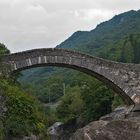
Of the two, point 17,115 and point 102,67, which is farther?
point 102,67

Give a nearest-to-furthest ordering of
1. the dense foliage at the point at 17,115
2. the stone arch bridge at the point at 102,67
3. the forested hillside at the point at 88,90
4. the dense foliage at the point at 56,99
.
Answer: the dense foliage at the point at 17,115, the dense foliage at the point at 56,99, the stone arch bridge at the point at 102,67, the forested hillside at the point at 88,90

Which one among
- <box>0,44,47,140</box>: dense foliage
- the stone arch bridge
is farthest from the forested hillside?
<box>0,44,47,140</box>: dense foliage

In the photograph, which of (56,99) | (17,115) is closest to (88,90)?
(17,115)

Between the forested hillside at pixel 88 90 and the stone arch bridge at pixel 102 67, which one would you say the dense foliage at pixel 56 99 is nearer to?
the forested hillside at pixel 88 90

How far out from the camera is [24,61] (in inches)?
1254

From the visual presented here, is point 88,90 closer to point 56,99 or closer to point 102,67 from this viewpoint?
point 102,67

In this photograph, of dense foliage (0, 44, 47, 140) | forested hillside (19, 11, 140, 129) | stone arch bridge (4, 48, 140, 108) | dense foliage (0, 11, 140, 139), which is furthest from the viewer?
forested hillside (19, 11, 140, 129)

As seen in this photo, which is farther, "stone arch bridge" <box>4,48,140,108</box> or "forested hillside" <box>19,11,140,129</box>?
"forested hillside" <box>19,11,140,129</box>

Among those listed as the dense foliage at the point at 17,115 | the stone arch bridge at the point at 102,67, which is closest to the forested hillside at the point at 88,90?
the stone arch bridge at the point at 102,67

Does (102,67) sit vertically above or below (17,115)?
above

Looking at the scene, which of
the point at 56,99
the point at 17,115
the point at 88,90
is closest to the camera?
the point at 17,115

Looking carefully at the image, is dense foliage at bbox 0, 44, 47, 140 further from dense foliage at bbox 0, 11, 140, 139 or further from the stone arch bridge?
the stone arch bridge

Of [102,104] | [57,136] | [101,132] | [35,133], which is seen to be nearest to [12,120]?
[35,133]

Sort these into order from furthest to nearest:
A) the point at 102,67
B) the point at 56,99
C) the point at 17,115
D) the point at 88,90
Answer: the point at 56,99
the point at 88,90
the point at 102,67
the point at 17,115
